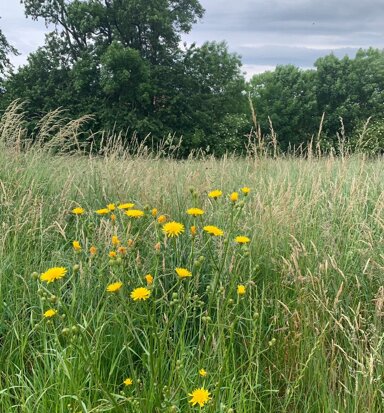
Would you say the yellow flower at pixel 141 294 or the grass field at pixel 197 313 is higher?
the yellow flower at pixel 141 294

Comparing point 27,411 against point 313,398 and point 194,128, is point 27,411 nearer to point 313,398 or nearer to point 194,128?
point 313,398

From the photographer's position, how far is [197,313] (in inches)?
78.5

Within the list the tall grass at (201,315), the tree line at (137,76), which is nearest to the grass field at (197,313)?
the tall grass at (201,315)

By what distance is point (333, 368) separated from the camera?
5.23 feet

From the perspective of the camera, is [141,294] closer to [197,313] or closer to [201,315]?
[201,315]

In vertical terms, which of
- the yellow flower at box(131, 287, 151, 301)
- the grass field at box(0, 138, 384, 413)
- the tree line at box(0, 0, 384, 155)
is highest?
the tree line at box(0, 0, 384, 155)

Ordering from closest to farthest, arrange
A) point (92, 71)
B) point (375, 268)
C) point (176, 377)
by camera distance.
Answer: point (176, 377), point (375, 268), point (92, 71)

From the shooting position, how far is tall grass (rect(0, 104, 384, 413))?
1.38m

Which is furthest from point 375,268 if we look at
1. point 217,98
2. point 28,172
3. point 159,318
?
point 217,98

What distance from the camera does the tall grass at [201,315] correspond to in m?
1.38

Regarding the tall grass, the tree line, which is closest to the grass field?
the tall grass

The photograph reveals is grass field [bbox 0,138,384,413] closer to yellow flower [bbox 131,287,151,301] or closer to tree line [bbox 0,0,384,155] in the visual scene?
yellow flower [bbox 131,287,151,301]

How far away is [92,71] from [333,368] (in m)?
23.2

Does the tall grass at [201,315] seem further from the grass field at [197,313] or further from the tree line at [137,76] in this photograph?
the tree line at [137,76]
